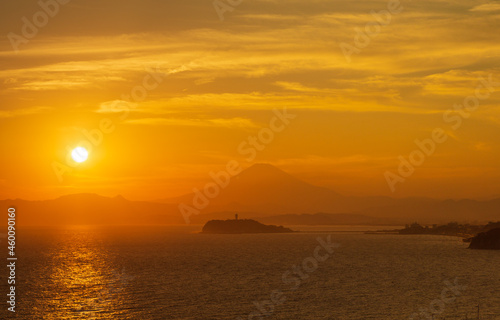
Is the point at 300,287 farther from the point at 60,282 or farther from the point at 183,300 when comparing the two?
the point at 60,282

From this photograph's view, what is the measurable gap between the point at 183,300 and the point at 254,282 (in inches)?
853

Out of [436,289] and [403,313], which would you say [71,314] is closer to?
[403,313]

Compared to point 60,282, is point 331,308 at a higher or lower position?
lower

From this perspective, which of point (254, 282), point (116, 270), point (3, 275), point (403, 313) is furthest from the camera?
point (116, 270)

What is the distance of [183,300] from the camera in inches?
2916

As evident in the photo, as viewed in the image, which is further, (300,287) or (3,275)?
(3,275)

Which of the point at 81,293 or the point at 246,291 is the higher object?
the point at 81,293

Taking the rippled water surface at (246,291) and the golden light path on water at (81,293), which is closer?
the rippled water surface at (246,291)

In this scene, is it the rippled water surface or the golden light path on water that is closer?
the rippled water surface

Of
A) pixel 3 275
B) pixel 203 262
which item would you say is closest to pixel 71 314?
pixel 3 275

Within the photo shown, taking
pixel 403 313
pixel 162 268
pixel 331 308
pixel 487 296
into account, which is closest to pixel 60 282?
pixel 162 268

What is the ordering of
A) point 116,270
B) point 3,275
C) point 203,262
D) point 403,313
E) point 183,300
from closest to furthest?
1. point 403,313
2. point 183,300
3. point 3,275
4. point 116,270
5. point 203,262

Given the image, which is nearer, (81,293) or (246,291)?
(81,293)

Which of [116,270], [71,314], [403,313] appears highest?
[116,270]
